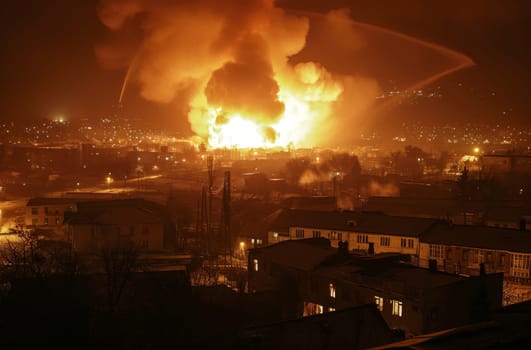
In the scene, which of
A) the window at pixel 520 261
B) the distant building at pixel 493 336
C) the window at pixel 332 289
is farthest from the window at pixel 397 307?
the window at pixel 520 261

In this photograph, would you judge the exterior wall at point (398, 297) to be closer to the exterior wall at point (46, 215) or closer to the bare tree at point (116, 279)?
the bare tree at point (116, 279)

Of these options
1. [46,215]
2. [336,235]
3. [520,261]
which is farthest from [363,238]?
[46,215]

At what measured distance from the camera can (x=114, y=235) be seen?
A: 1819 centimetres

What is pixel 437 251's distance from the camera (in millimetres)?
15445

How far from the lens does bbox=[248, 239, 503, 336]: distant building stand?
9969mm

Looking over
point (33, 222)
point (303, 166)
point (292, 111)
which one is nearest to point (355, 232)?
point (33, 222)

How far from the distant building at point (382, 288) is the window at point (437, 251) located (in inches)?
152

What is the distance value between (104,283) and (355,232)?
8683mm

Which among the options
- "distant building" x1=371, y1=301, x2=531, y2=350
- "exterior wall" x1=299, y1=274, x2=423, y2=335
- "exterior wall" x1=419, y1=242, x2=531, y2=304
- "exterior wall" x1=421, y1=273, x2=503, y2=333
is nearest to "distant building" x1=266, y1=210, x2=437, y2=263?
"exterior wall" x1=419, y1=242, x2=531, y2=304

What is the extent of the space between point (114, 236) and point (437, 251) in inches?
391

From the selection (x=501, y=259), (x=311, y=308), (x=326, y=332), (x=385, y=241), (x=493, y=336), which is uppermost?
(x=493, y=336)

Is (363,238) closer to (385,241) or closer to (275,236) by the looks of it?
(385,241)

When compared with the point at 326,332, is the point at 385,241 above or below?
below

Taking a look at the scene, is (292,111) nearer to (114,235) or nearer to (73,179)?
(73,179)
